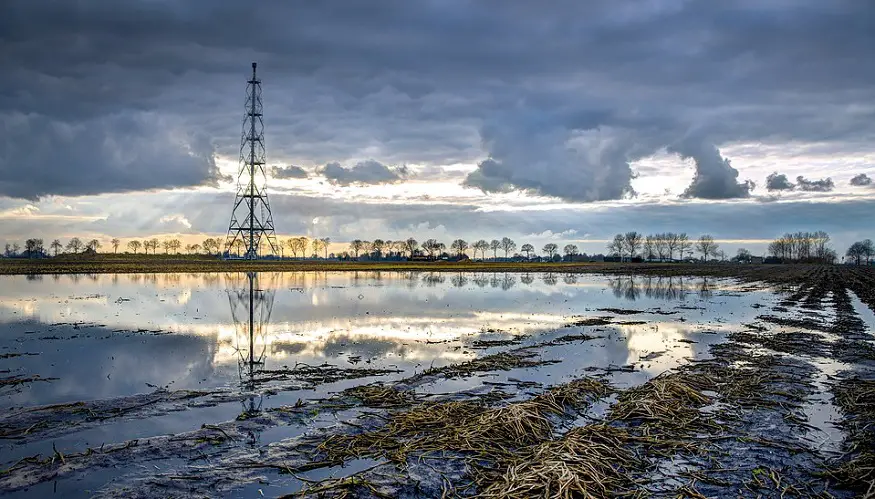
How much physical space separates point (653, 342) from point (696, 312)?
550 inches

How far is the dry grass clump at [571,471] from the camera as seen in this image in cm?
754

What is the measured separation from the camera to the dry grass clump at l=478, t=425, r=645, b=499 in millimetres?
7539

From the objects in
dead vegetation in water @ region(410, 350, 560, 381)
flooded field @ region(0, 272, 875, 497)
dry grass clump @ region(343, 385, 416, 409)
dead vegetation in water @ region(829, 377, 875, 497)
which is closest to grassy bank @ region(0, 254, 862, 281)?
flooded field @ region(0, 272, 875, 497)

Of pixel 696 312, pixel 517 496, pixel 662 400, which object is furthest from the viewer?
pixel 696 312

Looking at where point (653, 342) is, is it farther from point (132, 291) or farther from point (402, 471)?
point (132, 291)

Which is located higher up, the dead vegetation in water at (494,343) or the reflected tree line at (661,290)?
the dead vegetation in water at (494,343)

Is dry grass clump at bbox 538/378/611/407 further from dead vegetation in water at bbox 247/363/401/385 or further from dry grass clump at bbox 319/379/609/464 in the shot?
dead vegetation in water at bbox 247/363/401/385

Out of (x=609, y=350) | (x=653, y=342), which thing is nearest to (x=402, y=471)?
(x=609, y=350)

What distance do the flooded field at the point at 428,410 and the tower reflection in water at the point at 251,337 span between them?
0.15m

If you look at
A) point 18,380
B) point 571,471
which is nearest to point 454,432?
point 571,471

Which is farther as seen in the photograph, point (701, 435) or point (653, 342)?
point (653, 342)

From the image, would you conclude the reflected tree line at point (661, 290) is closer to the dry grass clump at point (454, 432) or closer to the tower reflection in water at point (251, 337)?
the tower reflection in water at point (251, 337)

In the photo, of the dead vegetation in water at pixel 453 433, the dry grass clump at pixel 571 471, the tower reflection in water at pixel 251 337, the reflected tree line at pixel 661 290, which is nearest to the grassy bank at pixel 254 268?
the reflected tree line at pixel 661 290

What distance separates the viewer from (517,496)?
291 inches
